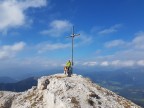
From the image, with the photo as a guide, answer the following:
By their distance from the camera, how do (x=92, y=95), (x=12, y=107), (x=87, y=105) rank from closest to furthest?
(x=87, y=105) → (x=92, y=95) → (x=12, y=107)

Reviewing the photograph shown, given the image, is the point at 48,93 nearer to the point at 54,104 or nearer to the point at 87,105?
the point at 54,104

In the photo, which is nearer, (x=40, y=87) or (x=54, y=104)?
(x=54, y=104)

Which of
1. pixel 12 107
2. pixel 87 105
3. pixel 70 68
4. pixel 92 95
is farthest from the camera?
pixel 70 68

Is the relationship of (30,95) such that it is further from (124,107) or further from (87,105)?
(124,107)

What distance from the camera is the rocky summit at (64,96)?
4572 centimetres

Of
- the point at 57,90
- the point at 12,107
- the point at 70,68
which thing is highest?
the point at 70,68

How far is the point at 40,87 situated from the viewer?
181 ft

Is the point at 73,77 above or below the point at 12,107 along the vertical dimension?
above

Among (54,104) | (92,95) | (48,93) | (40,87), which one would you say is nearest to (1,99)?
(40,87)

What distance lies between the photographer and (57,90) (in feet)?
163

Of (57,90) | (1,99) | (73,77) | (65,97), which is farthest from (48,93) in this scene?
(1,99)

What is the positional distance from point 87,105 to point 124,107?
7848mm

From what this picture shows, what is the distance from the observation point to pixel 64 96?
4653 centimetres

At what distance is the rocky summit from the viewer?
4572 centimetres
